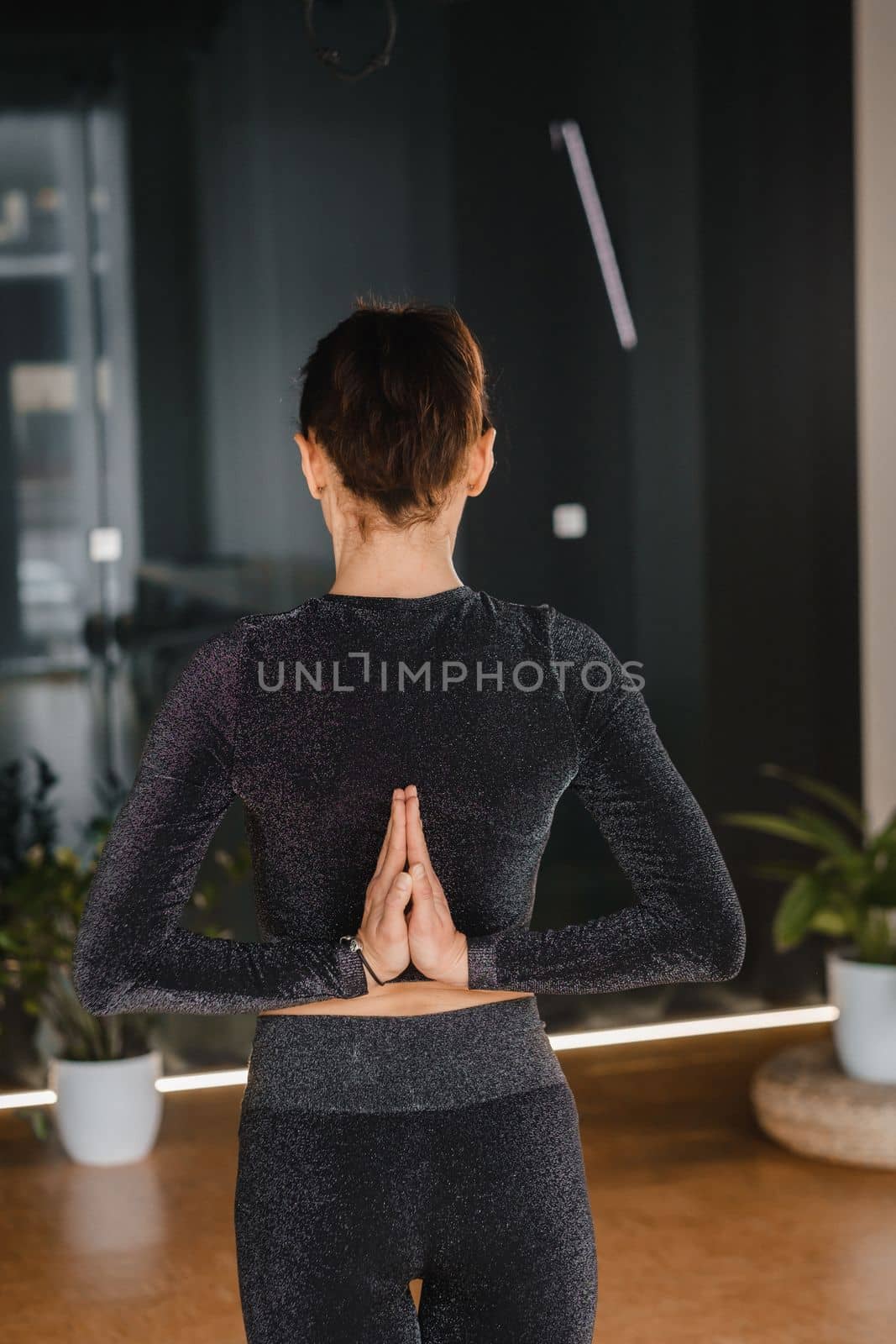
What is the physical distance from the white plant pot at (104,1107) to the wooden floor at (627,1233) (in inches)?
1.6

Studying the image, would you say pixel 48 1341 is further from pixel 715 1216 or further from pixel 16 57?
pixel 16 57

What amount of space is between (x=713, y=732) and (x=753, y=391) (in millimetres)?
879

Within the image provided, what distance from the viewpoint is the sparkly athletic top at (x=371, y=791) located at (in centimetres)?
97

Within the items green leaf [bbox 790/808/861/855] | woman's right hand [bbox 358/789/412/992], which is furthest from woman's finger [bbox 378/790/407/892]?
green leaf [bbox 790/808/861/855]

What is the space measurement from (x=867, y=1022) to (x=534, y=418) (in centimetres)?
162

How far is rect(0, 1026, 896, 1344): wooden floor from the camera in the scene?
2.29 m

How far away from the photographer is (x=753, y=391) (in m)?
3.75

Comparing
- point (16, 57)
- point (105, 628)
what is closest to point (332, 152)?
point (16, 57)

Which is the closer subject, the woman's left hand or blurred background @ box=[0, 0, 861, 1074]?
the woman's left hand

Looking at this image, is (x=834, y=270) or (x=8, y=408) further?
(x=834, y=270)

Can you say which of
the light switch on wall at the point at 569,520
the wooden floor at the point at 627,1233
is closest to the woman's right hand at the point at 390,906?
the wooden floor at the point at 627,1233

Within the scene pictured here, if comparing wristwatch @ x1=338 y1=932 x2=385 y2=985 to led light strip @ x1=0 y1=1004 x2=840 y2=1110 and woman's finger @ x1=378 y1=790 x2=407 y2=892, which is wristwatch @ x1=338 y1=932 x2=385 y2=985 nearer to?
woman's finger @ x1=378 y1=790 x2=407 y2=892

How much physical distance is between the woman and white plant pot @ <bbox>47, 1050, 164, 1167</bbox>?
6.86 feet

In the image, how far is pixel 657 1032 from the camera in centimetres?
376
